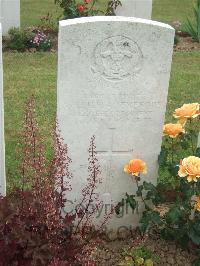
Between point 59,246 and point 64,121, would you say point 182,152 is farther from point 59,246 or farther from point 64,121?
point 59,246

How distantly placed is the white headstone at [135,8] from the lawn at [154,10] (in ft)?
7.30

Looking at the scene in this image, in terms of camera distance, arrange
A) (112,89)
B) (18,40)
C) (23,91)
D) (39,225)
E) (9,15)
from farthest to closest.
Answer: (9,15) < (18,40) < (23,91) < (112,89) < (39,225)

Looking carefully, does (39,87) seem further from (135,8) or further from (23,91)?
(135,8)

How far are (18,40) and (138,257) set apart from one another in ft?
21.4

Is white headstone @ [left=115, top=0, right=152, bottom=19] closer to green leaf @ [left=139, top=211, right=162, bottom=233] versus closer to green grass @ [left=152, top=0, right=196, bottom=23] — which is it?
green grass @ [left=152, top=0, right=196, bottom=23]

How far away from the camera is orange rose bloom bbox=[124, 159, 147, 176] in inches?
144

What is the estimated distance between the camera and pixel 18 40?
9.33 m

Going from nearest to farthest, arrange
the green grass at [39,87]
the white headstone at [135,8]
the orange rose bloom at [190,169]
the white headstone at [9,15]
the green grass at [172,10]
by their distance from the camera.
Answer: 1. the orange rose bloom at [190,169]
2. the green grass at [39,87]
3. the white headstone at [9,15]
4. the white headstone at [135,8]
5. the green grass at [172,10]

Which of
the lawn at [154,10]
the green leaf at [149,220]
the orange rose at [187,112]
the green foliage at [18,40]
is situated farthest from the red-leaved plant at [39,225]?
the lawn at [154,10]

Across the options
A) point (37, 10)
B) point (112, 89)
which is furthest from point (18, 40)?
point (112, 89)

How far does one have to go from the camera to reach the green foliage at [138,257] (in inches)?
136

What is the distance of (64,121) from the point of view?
143 inches

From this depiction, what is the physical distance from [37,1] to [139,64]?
11.8 meters

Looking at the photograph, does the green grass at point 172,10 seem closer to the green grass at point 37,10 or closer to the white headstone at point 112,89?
the green grass at point 37,10
